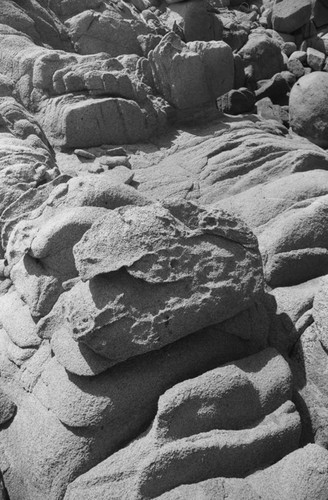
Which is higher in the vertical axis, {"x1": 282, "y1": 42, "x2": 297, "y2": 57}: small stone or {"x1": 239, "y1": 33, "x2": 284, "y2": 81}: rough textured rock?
{"x1": 239, "y1": 33, "x2": 284, "y2": 81}: rough textured rock

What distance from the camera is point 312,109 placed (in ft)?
27.7

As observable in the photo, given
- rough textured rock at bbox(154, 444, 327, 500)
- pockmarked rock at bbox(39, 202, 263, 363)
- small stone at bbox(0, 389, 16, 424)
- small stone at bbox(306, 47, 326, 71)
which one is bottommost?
small stone at bbox(306, 47, 326, 71)

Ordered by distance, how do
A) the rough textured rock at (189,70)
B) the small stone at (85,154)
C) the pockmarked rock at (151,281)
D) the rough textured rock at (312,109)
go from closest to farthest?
the pockmarked rock at (151,281) < the small stone at (85,154) < the rough textured rock at (189,70) < the rough textured rock at (312,109)

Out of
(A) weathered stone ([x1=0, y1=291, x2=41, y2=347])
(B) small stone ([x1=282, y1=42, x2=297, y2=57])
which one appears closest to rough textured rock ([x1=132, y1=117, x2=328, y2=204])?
(A) weathered stone ([x1=0, y1=291, x2=41, y2=347])

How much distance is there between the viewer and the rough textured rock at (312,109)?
27.6ft

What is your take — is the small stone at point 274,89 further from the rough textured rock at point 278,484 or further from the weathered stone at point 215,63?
the rough textured rock at point 278,484

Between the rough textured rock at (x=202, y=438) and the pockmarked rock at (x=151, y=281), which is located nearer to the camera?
the rough textured rock at (x=202, y=438)

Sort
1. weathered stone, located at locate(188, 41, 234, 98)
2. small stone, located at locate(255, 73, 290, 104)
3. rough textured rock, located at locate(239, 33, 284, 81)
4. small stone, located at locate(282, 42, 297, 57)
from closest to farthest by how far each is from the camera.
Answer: weathered stone, located at locate(188, 41, 234, 98)
small stone, located at locate(255, 73, 290, 104)
rough textured rock, located at locate(239, 33, 284, 81)
small stone, located at locate(282, 42, 297, 57)

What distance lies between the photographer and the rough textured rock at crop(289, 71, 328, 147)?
8.40 m

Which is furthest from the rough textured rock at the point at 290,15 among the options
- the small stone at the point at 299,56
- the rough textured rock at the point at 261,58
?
the rough textured rock at the point at 261,58

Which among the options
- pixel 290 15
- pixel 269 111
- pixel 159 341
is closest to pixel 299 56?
pixel 290 15

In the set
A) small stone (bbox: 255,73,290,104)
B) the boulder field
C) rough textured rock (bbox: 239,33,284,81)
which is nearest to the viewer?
the boulder field

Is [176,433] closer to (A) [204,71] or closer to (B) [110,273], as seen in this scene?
(B) [110,273]

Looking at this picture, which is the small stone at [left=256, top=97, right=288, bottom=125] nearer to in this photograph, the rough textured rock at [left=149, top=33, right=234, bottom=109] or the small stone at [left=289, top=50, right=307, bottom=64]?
the rough textured rock at [left=149, top=33, right=234, bottom=109]
